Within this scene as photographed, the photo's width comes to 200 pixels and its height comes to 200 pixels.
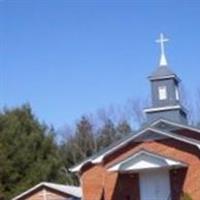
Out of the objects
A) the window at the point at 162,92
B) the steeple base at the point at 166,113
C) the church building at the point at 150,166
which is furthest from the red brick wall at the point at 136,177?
the window at the point at 162,92

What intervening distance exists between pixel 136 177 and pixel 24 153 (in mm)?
21901

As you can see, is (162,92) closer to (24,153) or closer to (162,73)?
(162,73)

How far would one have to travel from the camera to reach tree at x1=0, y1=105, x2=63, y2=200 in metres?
50.6

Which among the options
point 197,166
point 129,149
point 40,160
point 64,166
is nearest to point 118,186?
point 129,149

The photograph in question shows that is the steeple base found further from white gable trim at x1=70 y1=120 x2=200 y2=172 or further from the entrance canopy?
the entrance canopy

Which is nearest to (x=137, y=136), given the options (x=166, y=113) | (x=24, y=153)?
(x=166, y=113)

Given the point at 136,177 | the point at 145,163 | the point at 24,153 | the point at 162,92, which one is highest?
the point at 24,153

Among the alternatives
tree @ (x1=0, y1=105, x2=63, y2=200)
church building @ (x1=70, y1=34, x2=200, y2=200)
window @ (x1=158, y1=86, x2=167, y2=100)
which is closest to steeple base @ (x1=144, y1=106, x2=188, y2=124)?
church building @ (x1=70, y1=34, x2=200, y2=200)

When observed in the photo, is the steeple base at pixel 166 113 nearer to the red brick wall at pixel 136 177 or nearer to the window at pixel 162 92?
the window at pixel 162 92

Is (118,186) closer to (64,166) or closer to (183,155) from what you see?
(183,155)

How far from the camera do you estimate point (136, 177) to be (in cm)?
3281

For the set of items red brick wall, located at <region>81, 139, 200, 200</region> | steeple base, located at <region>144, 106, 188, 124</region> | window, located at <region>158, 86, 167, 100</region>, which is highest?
window, located at <region>158, 86, 167, 100</region>

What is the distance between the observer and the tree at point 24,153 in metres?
50.6

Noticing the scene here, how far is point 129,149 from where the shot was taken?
109ft
